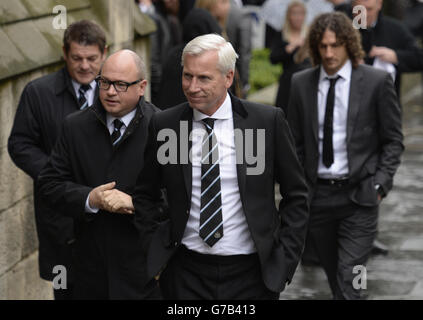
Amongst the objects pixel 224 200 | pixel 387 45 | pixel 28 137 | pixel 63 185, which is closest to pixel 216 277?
pixel 224 200

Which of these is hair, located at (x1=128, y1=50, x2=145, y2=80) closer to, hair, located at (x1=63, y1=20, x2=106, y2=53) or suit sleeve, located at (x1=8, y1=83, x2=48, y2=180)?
hair, located at (x1=63, y1=20, x2=106, y2=53)

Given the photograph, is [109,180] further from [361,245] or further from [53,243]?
[361,245]

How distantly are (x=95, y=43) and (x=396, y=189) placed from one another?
6.14 metres

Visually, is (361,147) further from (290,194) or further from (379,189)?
(290,194)

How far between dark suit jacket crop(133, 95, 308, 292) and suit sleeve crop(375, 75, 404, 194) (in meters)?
2.00

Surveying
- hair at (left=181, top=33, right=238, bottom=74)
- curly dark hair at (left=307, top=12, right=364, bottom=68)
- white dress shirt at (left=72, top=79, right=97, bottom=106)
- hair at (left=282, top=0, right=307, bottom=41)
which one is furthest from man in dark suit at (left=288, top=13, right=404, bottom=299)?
hair at (left=282, top=0, right=307, bottom=41)

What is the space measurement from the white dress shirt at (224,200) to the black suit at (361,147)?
6.80ft

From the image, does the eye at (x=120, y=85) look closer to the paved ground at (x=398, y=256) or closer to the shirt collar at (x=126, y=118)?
the shirt collar at (x=126, y=118)

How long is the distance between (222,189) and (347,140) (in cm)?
216

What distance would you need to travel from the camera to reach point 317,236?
702cm

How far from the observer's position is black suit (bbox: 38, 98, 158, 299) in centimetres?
542

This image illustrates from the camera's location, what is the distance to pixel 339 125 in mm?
6770

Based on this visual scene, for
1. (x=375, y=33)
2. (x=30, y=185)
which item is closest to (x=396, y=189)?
(x=375, y=33)
